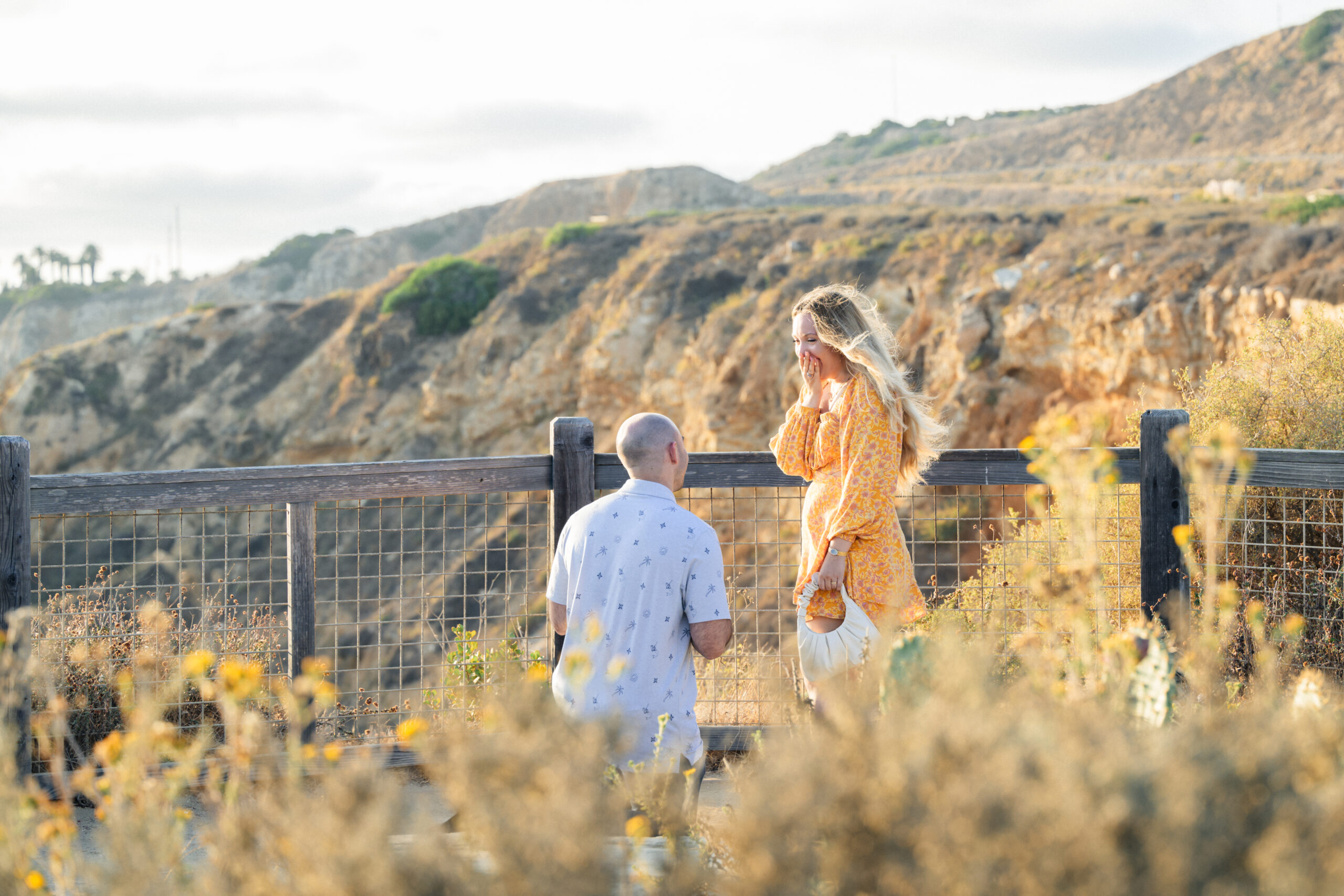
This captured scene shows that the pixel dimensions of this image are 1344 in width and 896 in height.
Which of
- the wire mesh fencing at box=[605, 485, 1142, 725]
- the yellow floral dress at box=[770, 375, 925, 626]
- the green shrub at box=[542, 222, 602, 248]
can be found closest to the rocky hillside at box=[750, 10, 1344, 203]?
the green shrub at box=[542, 222, 602, 248]

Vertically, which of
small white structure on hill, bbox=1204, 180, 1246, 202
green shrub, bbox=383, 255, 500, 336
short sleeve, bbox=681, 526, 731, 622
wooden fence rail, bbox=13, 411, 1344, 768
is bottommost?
short sleeve, bbox=681, 526, 731, 622

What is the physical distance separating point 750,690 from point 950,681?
3.82 m

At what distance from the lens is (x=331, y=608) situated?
53.5 ft

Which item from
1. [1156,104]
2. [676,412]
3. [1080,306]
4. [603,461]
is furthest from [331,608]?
[1156,104]

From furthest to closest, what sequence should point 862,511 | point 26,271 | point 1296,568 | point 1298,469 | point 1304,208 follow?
point 26,271 → point 1304,208 → point 1296,568 → point 1298,469 → point 862,511

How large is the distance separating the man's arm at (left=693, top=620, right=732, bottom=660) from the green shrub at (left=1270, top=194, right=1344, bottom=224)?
14787 mm

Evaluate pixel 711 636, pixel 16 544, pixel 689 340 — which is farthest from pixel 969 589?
pixel 689 340

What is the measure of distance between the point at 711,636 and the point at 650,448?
1.81 feet

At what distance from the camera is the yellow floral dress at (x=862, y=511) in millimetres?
2953

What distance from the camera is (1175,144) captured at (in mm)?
47438

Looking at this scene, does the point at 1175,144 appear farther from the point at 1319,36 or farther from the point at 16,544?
the point at 16,544

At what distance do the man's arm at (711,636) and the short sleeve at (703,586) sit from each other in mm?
13

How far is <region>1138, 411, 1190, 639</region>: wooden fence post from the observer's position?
3.63 m

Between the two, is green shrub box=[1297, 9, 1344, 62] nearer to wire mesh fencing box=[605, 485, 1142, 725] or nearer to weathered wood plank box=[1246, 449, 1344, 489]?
wire mesh fencing box=[605, 485, 1142, 725]
